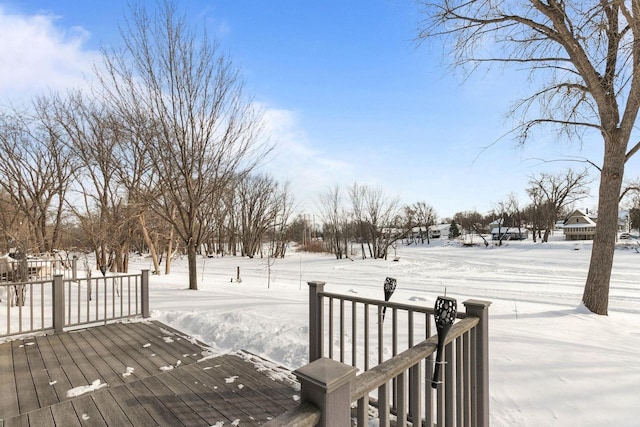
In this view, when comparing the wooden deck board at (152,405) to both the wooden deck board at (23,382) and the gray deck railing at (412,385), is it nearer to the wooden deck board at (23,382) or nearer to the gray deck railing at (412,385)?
the wooden deck board at (23,382)

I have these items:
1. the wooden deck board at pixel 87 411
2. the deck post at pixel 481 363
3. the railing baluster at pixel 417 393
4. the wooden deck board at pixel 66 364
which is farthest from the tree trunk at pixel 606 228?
the wooden deck board at pixel 66 364

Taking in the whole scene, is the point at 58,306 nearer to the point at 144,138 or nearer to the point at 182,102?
the point at 144,138

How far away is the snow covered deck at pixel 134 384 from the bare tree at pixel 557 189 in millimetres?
42536

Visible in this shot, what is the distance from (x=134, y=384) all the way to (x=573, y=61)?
8502 millimetres

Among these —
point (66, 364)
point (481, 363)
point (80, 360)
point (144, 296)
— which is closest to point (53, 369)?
point (66, 364)

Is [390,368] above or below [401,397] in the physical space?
above

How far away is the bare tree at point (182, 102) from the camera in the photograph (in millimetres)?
7898

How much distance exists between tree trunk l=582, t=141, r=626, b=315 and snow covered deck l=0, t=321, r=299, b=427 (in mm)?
5848

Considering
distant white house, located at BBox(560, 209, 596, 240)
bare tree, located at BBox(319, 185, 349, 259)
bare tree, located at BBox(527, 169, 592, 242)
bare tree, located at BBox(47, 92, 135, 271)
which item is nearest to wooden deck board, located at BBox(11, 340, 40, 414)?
bare tree, located at BBox(47, 92, 135, 271)

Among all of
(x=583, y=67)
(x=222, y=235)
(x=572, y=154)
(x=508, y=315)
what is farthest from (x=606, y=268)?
(x=222, y=235)

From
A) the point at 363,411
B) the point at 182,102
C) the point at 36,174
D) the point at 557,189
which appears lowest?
the point at 363,411

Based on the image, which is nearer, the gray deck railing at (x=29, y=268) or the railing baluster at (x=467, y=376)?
the railing baluster at (x=467, y=376)

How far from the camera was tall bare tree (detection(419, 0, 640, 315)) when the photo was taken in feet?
17.8

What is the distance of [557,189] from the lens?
37.5 metres
